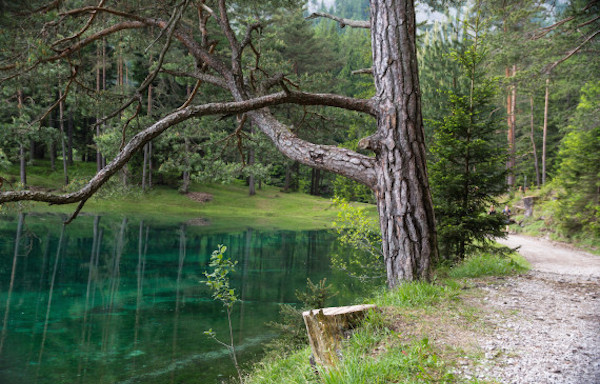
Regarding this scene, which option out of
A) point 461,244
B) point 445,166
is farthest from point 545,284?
point 445,166

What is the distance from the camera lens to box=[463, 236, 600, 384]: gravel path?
2.59m

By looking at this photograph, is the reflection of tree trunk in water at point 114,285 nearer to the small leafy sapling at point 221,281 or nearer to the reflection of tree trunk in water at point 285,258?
the reflection of tree trunk in water at point 285,258

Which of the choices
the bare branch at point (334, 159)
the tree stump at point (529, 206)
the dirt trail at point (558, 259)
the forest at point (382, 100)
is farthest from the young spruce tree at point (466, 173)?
the tree stump at point (529, 206)

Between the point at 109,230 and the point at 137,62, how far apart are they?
15.9 metres

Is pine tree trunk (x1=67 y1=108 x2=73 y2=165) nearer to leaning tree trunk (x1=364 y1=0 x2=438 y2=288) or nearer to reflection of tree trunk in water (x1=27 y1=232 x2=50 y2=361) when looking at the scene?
reflection of tree trunk in water (x1=27 y1=232 x2=50 y2=361)

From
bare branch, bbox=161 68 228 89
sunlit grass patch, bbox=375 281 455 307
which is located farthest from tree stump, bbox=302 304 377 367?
bare branch, bbox=161 68 228 89

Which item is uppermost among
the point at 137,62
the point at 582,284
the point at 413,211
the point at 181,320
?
the point at 137,62

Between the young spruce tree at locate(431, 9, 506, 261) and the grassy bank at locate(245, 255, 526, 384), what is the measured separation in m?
3.22

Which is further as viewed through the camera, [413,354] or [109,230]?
[109,230]

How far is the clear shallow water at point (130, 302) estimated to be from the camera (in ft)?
22.9

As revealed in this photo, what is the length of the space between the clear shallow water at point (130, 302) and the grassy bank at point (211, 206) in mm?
6236

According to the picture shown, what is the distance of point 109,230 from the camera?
20.2 meters

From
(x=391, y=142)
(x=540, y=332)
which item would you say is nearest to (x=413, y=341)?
(x=540, y=332)

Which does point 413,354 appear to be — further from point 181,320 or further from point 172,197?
point 172,197
